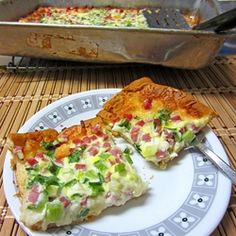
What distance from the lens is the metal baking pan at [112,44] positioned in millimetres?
1000

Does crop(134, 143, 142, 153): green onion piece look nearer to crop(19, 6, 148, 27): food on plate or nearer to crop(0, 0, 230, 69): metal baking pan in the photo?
crop(0, 0, 230, 69): metal baking pan

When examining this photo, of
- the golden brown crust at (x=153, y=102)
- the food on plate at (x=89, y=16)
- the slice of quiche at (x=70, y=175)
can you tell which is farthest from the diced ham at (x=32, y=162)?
the food on plate at (x=89, y=16)

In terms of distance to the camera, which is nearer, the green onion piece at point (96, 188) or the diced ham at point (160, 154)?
the green onion piece at point (96, 188)

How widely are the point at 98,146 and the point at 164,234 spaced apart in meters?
0.22

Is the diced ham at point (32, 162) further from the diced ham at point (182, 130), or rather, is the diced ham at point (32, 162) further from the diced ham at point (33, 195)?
the diced ham at point (182, 130)

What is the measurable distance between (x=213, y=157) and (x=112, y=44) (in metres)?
0.51

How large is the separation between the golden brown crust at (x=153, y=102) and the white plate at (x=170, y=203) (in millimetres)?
67

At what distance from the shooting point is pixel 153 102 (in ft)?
2.70

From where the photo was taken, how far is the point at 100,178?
616mm

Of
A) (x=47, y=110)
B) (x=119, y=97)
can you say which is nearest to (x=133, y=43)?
(x=119, y=97)

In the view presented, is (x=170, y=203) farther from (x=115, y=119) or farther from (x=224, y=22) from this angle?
(x=224, y=22)

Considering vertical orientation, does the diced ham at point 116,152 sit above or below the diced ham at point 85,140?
above

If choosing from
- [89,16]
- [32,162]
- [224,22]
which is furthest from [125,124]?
[89,16]

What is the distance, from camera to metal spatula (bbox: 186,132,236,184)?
66 cm
